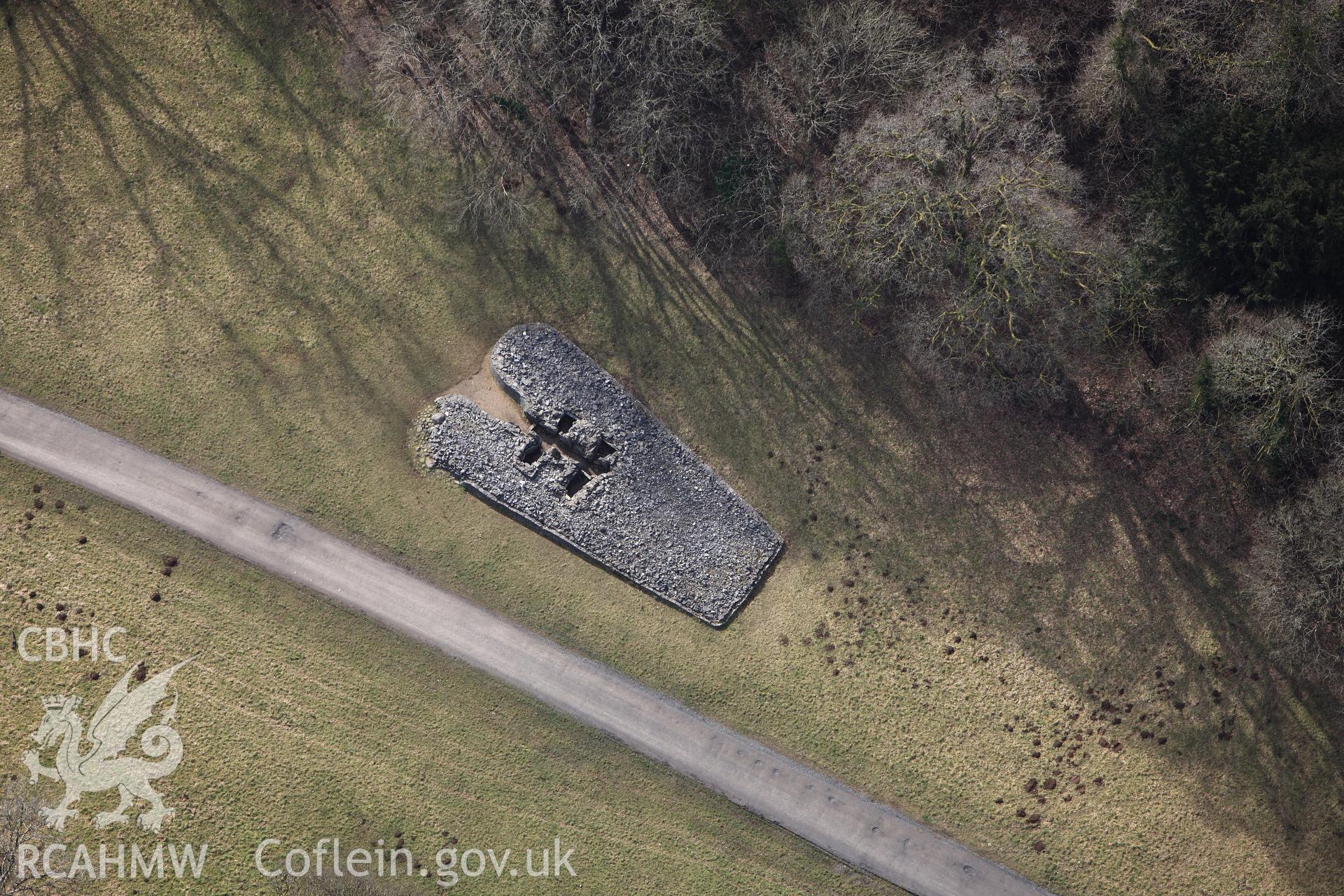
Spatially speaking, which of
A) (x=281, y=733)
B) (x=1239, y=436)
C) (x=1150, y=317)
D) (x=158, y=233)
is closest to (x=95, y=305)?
(x=158, y=233)

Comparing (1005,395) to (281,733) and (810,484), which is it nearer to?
(810,484)

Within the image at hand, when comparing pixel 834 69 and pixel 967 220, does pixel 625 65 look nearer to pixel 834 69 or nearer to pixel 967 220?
pixel 834 69

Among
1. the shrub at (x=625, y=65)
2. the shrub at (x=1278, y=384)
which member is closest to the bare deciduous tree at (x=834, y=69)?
the shrub at (x=625, y=65)

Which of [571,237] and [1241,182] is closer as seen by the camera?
[1241,182]

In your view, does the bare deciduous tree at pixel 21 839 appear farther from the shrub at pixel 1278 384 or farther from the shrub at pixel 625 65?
the shrub at pixel 1278 384

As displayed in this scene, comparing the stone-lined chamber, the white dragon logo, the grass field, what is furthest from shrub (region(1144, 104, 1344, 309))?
the white dragon logo

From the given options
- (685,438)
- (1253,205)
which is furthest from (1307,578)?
(685,438)

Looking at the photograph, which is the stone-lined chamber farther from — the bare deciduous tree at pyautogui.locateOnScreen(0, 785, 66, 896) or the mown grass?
the bare deciduous tree at pyautogui.locateOnScreen(0, 785, 66, 896)
